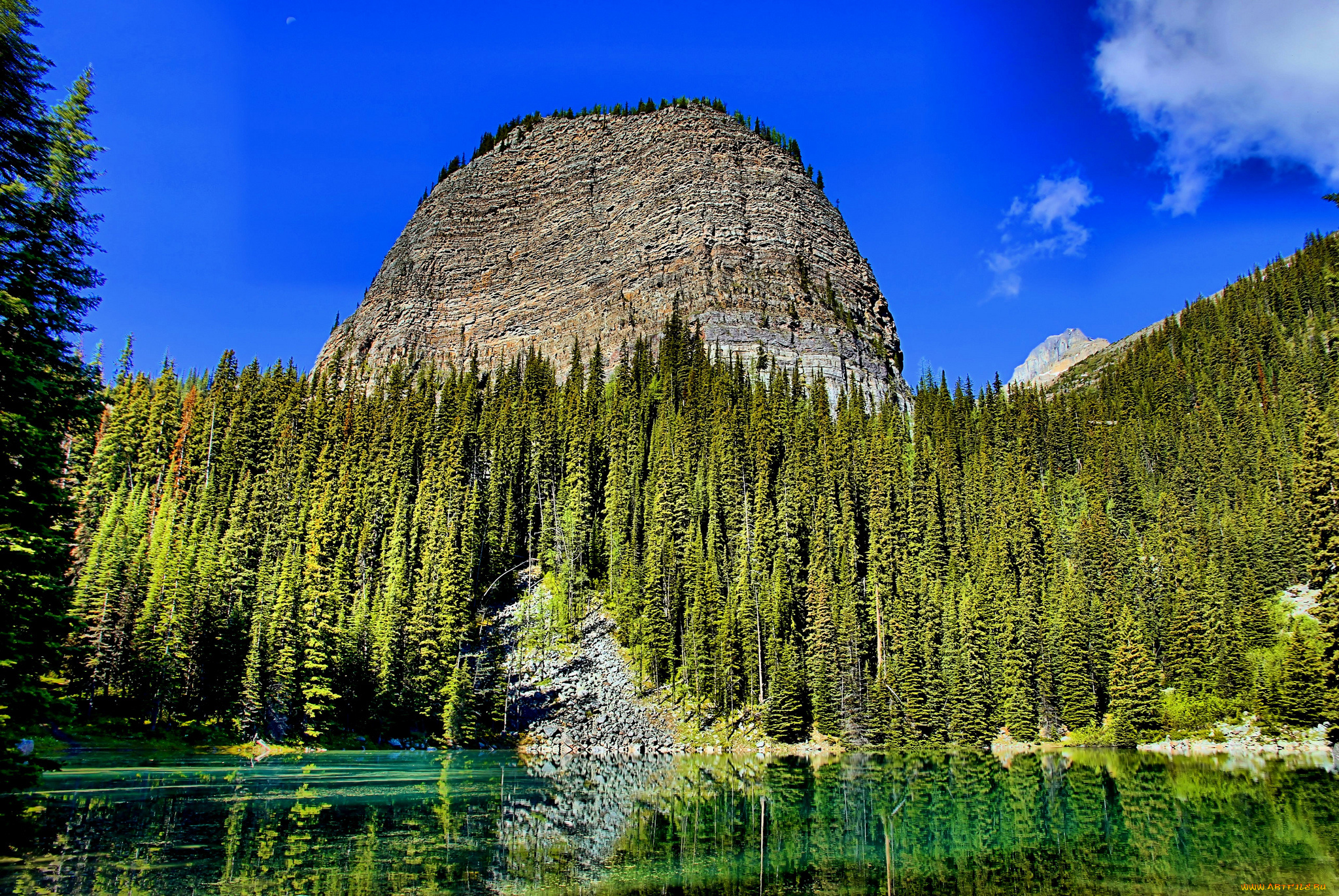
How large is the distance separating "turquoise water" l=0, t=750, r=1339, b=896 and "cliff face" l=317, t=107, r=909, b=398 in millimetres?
82629

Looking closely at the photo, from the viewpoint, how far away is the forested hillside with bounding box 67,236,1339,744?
207 ft

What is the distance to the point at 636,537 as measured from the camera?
84062 millimetres

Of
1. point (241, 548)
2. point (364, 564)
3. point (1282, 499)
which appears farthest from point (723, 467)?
point (1282, 499)

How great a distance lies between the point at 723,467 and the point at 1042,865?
211ft

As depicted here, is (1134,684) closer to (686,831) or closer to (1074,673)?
(1074,673)

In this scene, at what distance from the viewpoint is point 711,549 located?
261 feet

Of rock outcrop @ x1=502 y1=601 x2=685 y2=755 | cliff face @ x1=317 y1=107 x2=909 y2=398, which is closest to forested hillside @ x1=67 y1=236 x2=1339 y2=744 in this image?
rock outcrop @ x1=502 y1=601 x2=685 y2=755

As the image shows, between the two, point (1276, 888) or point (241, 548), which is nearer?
point (1276, 888)

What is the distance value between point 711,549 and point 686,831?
49145mm

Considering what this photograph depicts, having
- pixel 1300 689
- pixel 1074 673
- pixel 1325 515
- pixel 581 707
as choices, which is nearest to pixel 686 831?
pixel 1325 515

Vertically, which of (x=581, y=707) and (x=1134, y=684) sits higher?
(x=1134, y=684)

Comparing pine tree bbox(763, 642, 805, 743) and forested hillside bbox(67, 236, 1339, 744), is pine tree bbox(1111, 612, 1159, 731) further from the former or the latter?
pine tree bbox(763, 642, 805, 743)

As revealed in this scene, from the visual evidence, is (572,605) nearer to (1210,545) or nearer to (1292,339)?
(1210,545)

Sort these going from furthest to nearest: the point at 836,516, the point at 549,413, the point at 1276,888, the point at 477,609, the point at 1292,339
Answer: the point at 1292,339 < the point at 549,413 < the point at 836,516 < the point at 477,609 < the point at 1276,888
